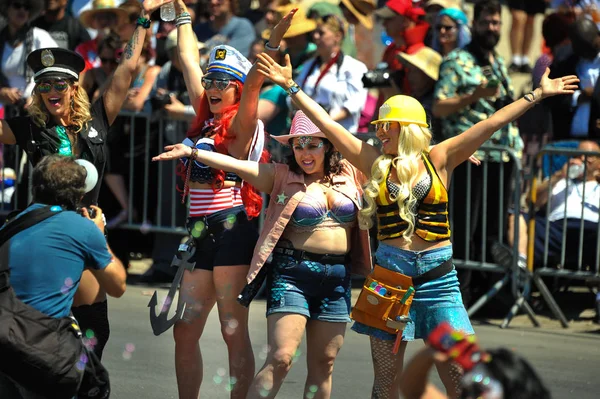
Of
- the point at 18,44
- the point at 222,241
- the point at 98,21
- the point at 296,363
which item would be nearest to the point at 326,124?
the point at 222,241

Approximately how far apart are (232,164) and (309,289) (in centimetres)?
72

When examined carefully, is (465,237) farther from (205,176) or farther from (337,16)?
(205,176)

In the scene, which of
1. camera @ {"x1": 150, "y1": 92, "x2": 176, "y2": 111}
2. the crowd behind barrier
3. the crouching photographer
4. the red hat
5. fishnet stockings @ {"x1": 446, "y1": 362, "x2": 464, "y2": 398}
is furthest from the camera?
the red hat

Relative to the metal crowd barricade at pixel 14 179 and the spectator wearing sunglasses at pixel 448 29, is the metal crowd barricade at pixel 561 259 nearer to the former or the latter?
the spectator wearing sunglasses at pixel 448 29

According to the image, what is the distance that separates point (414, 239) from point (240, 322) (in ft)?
3.33

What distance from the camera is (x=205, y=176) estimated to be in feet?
19.6

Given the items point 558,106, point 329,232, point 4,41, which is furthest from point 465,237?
point 4,41

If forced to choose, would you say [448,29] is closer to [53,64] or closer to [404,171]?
[404,171]

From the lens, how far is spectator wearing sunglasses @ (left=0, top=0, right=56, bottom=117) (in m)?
10.9

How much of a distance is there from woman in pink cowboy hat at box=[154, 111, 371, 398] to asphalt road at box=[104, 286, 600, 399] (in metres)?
1.19

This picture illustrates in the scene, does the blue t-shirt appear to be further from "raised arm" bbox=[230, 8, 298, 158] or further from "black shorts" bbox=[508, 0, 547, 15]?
"black shorts" bbox=[508, 0, 547, 15]

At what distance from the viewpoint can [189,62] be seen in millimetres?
6445

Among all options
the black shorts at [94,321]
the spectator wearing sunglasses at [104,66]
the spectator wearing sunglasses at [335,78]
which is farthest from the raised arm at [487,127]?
the spectator wearing sunglasses at [104,66]

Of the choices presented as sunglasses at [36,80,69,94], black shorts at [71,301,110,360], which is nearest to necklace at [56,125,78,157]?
sunglasses at [36,80,69,94]
